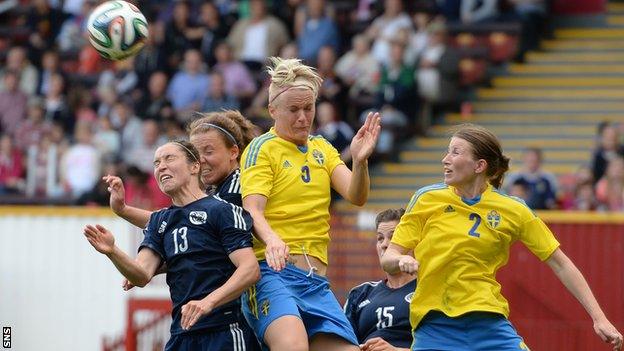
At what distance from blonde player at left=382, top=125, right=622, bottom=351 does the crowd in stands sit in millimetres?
8362

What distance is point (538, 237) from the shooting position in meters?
8.61

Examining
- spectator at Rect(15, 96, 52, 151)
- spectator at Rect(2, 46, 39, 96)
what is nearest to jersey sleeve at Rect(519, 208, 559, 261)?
spectator at Rect(15, 96, 52, 151)

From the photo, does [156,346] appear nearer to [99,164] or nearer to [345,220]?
[345,220]

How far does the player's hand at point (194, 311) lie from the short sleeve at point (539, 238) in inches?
71.7

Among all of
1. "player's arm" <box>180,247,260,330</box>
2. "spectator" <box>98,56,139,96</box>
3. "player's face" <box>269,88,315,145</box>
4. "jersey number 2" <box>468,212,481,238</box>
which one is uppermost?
"spectator" <box>98,56,139,96</box>

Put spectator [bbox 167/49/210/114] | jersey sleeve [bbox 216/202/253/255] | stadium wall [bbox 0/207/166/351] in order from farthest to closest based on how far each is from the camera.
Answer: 1. spectator [bbox 167/49/210/114]
2. stadium wall [bbox 0/207/166/351]
3. jersey sleeve [bbox 216/202/253/255]

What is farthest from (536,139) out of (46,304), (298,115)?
(298,115)

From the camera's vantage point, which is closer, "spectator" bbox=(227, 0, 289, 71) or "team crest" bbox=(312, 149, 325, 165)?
"team crest" bbox=(312, 149, 325, 165)

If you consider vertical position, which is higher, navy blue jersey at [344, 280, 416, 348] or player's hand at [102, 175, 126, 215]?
player's hand at [102, 175, 126, 215]

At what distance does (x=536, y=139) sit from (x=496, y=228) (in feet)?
33.7

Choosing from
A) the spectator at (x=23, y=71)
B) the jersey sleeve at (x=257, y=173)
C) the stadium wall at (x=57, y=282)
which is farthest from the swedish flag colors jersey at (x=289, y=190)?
the spectator at (x=23, y=71)

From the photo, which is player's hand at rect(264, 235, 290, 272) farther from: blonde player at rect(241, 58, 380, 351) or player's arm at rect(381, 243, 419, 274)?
player's arm at rect(381, 243, 419, 274)

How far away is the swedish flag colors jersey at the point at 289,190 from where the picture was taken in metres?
8.84

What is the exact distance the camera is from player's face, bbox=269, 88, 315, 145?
29.4 ft
